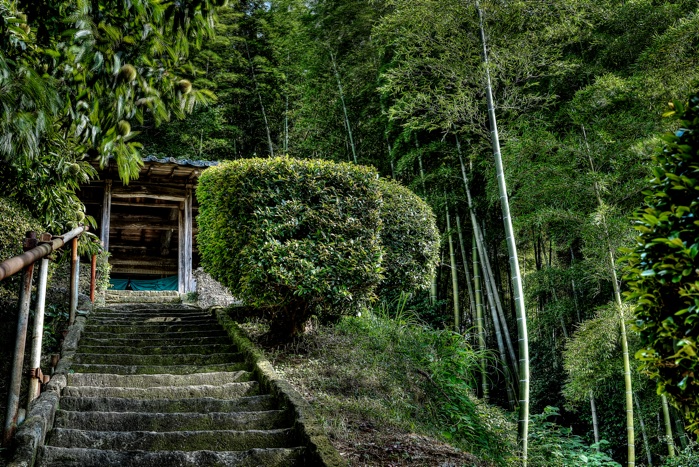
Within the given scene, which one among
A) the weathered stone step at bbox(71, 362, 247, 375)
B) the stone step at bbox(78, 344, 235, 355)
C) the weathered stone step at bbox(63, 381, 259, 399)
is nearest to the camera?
the weathered stone step at bbox(63, 381, 259, 399)

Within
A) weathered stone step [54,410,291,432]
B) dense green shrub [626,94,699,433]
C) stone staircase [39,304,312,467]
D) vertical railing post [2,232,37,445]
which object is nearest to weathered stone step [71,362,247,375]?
stone staircase [39,304,312,467]

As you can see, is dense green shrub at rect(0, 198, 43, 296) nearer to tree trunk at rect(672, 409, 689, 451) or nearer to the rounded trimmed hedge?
the rounded trimmed hedge

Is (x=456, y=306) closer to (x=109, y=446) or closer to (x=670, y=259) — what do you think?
(x=109, y=446)

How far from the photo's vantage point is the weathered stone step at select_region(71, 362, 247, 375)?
473 centimetres

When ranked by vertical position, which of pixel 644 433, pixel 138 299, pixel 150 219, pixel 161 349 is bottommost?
pixel 644 433

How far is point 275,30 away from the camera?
1434 cm

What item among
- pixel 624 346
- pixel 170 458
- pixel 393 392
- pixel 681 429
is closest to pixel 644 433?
pixel 681 429

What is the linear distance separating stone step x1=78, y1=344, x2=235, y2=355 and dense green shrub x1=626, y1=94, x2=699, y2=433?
4.28 metres

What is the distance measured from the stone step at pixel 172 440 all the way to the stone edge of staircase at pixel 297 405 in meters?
0.16

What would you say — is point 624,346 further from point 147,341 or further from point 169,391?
point 147,341

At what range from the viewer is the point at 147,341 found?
19.0 feet

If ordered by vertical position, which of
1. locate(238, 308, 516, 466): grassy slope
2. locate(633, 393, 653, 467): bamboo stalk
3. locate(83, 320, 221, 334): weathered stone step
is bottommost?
locate(633, 393, 653, 467): bamboo stalk

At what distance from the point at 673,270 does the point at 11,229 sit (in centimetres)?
534

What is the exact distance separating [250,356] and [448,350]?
2617 millimetres
